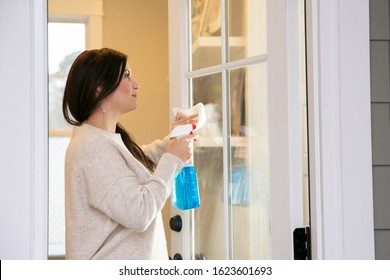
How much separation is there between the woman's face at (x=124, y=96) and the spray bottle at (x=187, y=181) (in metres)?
0.19

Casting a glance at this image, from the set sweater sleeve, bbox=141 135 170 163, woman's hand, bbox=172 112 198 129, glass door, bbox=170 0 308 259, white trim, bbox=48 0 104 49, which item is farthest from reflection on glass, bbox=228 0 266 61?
white trim, bbox=48 0 104 49

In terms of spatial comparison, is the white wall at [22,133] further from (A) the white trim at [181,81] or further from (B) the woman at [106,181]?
(A) the white trim at [181,81]

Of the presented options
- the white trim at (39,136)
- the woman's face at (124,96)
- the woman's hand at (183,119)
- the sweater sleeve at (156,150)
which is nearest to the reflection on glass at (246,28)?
the woman's hand at (183,119)

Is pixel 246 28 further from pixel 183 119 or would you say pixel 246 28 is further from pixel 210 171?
pixel 210 171

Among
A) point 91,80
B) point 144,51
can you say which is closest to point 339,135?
point 91,80

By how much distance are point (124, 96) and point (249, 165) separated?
0.51 m

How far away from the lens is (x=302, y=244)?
149 centimetres

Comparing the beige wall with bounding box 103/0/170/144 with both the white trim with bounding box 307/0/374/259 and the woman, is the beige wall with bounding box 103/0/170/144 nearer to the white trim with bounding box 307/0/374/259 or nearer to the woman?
the woman

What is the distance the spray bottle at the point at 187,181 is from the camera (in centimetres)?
195

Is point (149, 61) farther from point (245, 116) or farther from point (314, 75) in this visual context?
point (314, 75)

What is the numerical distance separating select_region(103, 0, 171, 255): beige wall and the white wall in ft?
7.42
